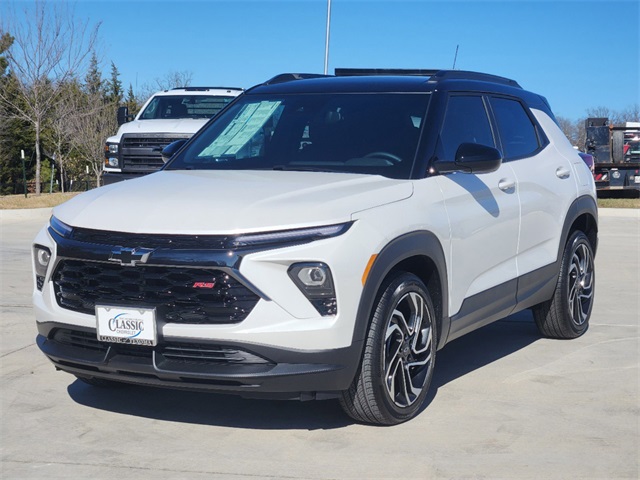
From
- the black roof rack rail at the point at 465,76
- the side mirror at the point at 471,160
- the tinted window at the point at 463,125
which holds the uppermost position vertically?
the black roof rack rail at the point at 465,76

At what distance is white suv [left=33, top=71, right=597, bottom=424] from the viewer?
4375 millimetres

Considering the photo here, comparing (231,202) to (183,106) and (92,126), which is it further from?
(92,126)

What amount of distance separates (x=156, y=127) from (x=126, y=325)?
1090cm

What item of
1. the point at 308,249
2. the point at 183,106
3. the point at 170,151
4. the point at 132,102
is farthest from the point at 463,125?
the point at 132,102

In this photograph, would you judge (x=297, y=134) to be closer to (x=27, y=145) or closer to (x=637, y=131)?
(x=637, y=131)

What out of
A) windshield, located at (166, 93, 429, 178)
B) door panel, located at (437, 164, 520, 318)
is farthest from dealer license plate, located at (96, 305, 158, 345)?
door panel, located at (437, 164, 520, 318)

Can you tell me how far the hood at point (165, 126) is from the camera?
48.6 ft

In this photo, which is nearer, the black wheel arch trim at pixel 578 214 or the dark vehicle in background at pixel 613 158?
the black wheel arch trim at pixel 578 214

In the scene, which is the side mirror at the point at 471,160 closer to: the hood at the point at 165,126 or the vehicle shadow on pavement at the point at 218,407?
the vehicle shadow on pavement at the point at 218,407

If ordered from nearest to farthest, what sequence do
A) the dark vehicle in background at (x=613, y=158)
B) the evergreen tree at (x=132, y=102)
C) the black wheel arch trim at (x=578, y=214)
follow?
the black wheel arch trim at (x=578, y=214) < the dark vehicle in background at (x=613, y=158) < the evergreen tree at (x=132, y=102)

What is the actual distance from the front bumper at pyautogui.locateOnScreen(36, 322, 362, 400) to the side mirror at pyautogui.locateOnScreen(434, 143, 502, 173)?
1431mm

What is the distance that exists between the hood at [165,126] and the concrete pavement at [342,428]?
27.1ft

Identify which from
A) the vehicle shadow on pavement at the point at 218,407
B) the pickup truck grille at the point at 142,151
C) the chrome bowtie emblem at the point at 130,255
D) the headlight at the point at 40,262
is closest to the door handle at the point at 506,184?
the vehicle shadow on pavement at the point at 218,407

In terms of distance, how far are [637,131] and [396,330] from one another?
26.7 metres
